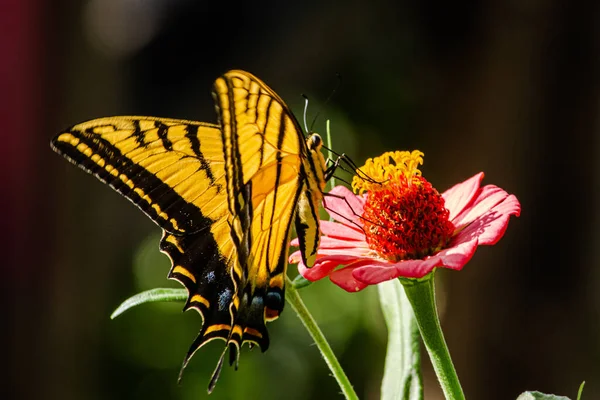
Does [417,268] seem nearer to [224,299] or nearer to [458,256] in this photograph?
[458,256]

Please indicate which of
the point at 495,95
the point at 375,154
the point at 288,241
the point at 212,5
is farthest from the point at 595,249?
the point at 212,5

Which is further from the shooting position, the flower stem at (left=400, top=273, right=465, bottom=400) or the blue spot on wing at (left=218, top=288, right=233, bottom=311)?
the blue spot on wing at (left=218, top=288, right=233, bottom=311)

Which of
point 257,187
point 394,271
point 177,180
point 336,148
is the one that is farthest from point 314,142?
point 336,148

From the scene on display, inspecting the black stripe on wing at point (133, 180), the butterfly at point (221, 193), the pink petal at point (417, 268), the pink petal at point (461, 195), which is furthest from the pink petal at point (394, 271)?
the black stripe on wing at point (133, 180)

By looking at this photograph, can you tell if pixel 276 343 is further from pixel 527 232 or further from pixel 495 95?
pixel 495 95

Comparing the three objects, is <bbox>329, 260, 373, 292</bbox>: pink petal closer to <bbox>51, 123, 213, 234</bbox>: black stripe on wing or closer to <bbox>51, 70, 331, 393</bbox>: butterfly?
<bbox>51, 70, 331, 393</bbox>: butterfly

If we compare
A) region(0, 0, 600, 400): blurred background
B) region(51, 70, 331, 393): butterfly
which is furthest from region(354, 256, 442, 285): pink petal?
region(0, 0, 600, 400): blurred background
